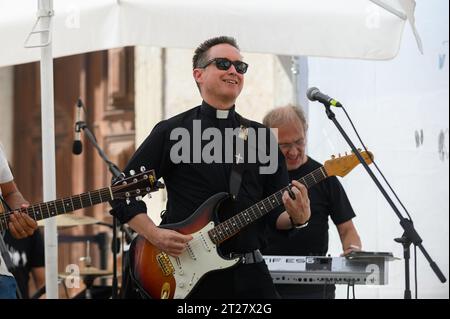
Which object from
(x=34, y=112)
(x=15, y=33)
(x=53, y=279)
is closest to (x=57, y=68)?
(x=34, y=112)

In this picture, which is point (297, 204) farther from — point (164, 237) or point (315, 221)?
point (315, 221)

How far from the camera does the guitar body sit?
4.24m

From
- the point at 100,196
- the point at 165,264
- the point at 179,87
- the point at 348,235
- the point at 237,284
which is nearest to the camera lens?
the point at 237,284

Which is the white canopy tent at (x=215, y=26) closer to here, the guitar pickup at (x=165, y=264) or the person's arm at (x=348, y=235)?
the person's arm at (x=348, y=235)

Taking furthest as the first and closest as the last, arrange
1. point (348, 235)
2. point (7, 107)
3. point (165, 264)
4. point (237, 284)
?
1. point (7, 107)
2. point (348, 235)
3. point (165, 264)
4. point (237, 284)

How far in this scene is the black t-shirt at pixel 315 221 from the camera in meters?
5.21

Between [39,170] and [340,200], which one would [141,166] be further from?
[39,170]

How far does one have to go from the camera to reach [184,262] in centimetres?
428

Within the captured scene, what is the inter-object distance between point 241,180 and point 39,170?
626 centimetres

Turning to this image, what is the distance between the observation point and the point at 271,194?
4.38m

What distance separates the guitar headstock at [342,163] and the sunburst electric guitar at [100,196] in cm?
80

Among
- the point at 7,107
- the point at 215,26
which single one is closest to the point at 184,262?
the point at 215,26

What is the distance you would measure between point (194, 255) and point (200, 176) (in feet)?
1.08
